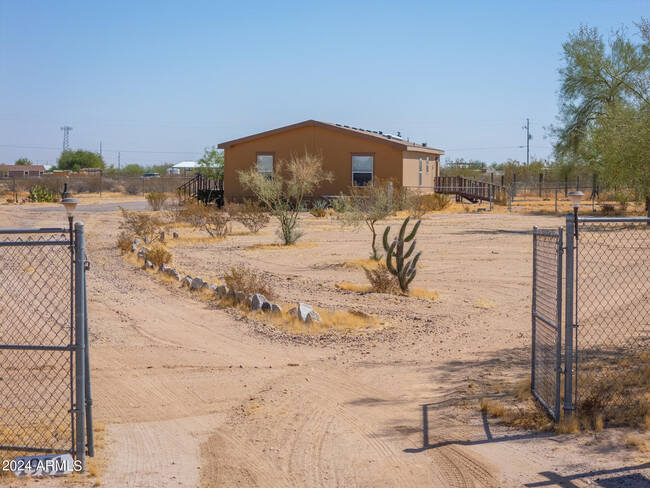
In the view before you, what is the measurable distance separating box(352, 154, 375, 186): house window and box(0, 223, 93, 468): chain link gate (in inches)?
1151

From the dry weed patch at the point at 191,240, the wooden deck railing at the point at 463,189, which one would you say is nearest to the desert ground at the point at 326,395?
the dry weed patch at the point at 191,240

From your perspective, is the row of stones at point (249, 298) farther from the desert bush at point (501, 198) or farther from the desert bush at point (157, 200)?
the desert bush at point (501, 198)

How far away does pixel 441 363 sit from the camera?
31.1 ft

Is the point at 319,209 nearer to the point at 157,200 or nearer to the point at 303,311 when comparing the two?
the point at 157,200

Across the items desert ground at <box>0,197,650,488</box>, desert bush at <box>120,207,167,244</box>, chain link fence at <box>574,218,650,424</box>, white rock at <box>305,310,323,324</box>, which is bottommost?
desert ground at <box>0,197,650,488</box>

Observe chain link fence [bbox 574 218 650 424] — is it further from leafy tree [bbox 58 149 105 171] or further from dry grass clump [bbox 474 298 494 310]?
leafy tree [bbox 58 149 105 171]

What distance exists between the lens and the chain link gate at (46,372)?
5840 mm

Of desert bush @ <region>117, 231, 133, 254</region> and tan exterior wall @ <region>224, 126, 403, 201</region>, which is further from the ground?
tan exterior wall @ <region>224, 126, 403, 201</region>

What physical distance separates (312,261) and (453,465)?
1443 cm

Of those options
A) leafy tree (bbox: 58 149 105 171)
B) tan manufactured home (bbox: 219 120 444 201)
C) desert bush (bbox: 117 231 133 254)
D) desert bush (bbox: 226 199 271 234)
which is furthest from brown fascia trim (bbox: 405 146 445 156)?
leafy tree (bbox: 58 149 105 171)

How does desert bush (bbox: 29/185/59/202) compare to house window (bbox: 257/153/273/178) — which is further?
desert bush (bbox: 29/185/59/202)

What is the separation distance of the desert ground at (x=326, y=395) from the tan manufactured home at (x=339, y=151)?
2460cm

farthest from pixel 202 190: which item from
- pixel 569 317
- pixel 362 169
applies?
pixel 569 317

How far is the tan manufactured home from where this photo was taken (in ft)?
133
